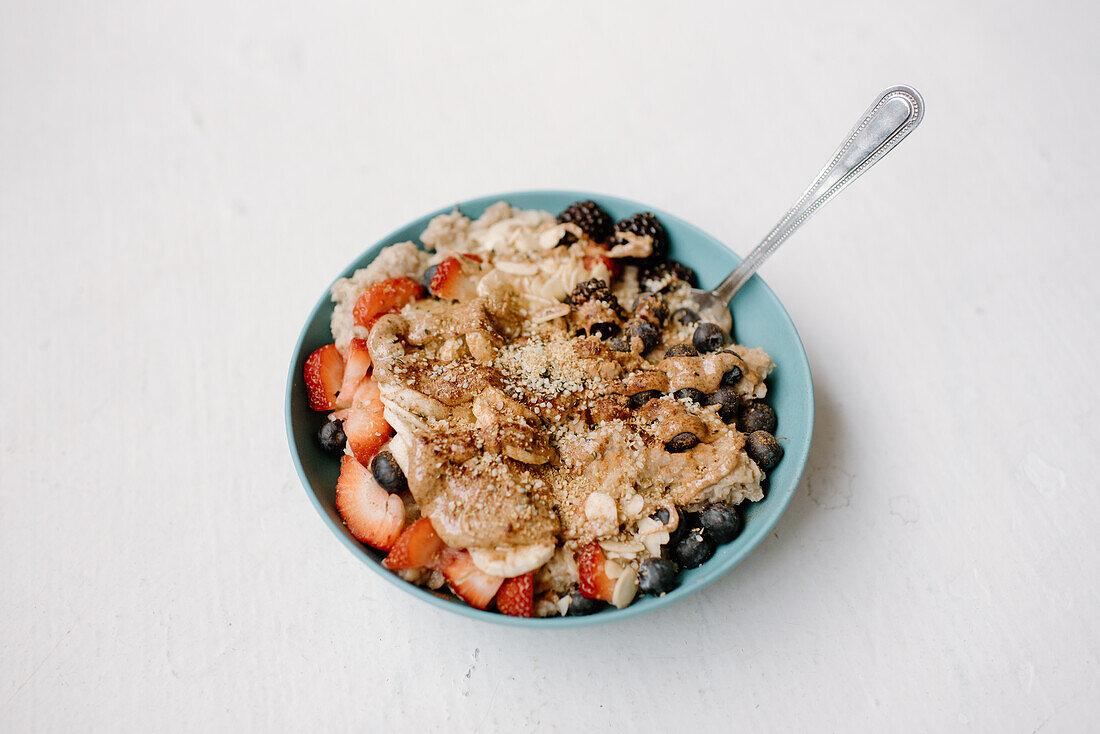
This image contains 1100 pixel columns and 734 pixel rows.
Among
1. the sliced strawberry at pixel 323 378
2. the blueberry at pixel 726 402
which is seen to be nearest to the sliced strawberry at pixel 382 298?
the sliced strawberry at pixel 323 378

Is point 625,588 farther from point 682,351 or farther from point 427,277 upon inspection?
point 427,277

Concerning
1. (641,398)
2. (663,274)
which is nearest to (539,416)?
(641,398)

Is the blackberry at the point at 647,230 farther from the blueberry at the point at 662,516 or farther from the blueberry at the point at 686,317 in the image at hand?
the blueberry at the point at 662,516

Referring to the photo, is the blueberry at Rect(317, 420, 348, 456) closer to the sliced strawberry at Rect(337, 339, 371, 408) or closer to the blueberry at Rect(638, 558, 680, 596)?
the sliced strawberry at Rect(337, 339, 371, 408)

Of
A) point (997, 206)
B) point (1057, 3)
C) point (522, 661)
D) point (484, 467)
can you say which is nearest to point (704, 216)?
point (997, 206)

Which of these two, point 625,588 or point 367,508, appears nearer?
point 625,588

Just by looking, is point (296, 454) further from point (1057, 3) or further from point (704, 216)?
point (1057, 3)
